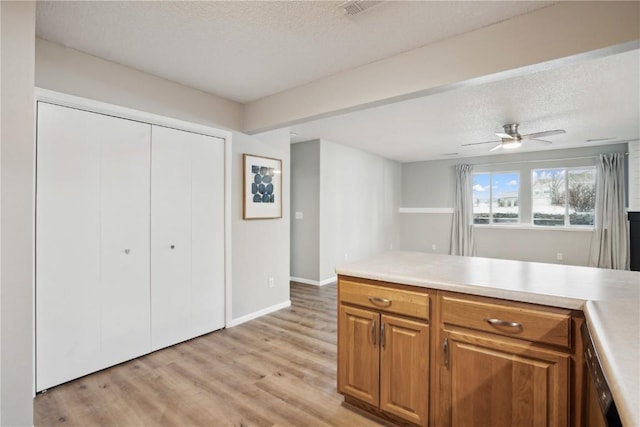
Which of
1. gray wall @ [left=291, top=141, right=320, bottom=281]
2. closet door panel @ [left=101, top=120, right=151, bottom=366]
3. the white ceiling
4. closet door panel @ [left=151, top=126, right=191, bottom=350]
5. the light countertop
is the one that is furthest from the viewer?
gray wall @ [left=291, top=141, right=320, bottom=281]

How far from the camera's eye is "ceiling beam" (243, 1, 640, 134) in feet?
5.48

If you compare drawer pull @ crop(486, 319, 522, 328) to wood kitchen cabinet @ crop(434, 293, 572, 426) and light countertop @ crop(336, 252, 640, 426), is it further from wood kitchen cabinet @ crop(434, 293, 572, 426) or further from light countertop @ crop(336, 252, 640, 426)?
light countertop @ crop(336, 252, 640, 426)

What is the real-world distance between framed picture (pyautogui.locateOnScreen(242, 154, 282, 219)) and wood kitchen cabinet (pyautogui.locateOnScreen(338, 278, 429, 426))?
76.7 inches

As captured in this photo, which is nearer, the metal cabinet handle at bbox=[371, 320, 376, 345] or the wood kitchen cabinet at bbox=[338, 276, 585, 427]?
the wood kitchen cabinet at bbox=[338, 276, 585, 427]

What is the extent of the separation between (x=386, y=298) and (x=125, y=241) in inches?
85.0

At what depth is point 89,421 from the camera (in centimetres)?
191

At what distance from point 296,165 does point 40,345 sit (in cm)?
406

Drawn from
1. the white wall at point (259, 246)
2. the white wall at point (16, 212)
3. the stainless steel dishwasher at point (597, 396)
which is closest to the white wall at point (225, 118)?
the white wall at point (259, 246)

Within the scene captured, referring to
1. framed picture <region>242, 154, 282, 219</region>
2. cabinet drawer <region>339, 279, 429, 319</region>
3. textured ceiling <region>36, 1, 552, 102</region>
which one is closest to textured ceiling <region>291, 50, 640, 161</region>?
framed picture <region>242, 154, 282, 219</region>

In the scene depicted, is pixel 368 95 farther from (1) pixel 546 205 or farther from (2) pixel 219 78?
(1) pixel 546 205

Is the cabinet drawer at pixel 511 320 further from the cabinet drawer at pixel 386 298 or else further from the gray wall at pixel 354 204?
the gray wall at pixel 354 204

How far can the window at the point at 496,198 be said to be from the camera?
6.75 meters

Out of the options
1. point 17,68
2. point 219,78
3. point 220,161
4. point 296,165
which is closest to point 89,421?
point 17,68

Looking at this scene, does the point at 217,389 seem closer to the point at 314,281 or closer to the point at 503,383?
the point at 503,383
